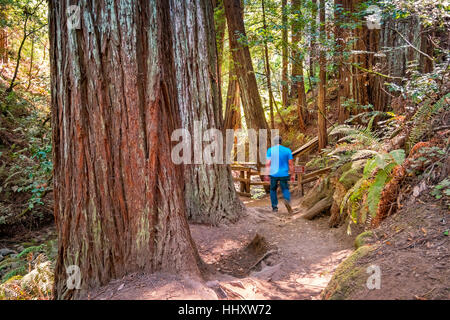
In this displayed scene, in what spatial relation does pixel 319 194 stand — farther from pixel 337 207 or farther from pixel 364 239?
pixel 364 239

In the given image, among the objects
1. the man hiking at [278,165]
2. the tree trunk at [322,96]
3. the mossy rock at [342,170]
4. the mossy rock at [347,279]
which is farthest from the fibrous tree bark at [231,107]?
the mossy rock at [347,279]

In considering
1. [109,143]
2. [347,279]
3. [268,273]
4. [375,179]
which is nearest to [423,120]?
[375,179]

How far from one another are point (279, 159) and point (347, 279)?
5.21 meters

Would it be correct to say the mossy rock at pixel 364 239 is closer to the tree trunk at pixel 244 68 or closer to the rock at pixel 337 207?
the rock at pixel 337 207

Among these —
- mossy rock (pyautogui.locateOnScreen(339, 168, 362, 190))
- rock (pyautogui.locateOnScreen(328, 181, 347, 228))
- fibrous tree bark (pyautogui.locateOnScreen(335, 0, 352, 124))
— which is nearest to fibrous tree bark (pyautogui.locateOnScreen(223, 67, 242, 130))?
fibrous tree bark (pyautogui.locateOnScreen(335, 0, 352, 124))

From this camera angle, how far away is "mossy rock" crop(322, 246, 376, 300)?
8.86ft

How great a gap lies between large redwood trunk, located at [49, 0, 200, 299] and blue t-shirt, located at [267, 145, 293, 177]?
4.98 meters

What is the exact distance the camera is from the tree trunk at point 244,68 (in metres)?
10.7

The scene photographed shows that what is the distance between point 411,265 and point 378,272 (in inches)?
11.3

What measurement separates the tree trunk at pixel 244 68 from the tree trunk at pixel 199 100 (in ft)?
13.7

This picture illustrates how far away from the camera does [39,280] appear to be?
4.56 m

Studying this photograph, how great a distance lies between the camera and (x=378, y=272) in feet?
8.79

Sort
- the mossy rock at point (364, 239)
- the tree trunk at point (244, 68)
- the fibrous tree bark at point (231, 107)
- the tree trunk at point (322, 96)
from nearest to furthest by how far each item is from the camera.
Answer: the mossy rock at point (364, 239), the tree trunk at point (322, 96), the tree trunk at point (244, 68), the fibrous tree bark at point (231, 107)
